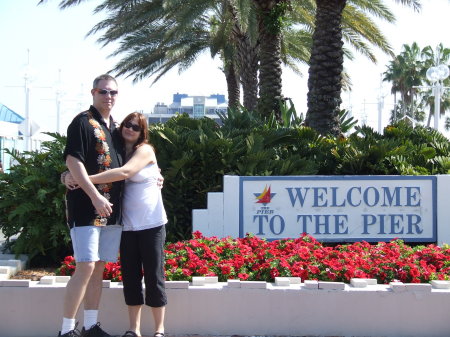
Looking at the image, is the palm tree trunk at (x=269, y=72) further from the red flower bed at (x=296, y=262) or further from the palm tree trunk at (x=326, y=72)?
the red flower bed at (x=296, y=262)

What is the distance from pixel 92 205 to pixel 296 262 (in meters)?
1.88

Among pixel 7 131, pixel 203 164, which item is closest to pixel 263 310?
pixel 203 164

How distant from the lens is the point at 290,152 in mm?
8406

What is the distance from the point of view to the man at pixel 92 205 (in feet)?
13.6

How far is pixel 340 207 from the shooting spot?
22.9ft

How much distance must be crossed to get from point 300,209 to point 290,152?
62.6 inches

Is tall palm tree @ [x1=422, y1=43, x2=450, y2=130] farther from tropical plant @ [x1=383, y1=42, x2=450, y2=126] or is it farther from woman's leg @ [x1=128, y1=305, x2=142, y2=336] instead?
woman's leg @ [x1=128, y1=305, x2=142, y2=336]

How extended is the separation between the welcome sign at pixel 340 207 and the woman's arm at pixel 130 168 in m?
2.51

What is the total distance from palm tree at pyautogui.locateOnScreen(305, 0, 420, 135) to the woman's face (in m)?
6.90

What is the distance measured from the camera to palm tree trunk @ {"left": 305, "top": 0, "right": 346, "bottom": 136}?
11.2m

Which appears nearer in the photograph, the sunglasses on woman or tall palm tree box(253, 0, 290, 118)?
the sunglasses on woman

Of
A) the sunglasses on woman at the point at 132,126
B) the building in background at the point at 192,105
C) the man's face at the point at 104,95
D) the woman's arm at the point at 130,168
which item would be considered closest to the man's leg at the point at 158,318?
the woman's arm at the point at 130,168

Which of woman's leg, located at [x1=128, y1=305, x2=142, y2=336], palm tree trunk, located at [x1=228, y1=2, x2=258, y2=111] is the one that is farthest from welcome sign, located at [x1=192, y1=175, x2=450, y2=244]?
palm tree trunk, located at [x1=228, y1=2, x2=258, y2=111]

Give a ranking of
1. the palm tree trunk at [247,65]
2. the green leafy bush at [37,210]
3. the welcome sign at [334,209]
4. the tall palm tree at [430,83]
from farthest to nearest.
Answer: the tall palm tree at [430,83], the palm tree trunk at [247,65], the welcome sign at [334,209], the green leafy bush at [37,210]
